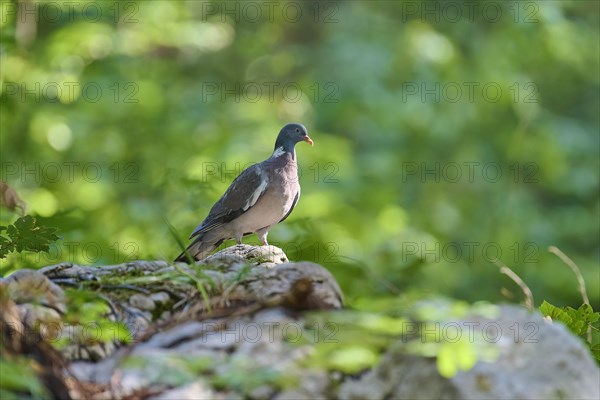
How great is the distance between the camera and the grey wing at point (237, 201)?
5.24 metres

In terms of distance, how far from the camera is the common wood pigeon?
5.21m

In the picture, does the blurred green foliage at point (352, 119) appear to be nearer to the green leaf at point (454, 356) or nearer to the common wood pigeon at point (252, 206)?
the common wood pigeon at point (252, 206)

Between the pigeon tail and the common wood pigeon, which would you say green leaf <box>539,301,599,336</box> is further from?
the pigeon tail

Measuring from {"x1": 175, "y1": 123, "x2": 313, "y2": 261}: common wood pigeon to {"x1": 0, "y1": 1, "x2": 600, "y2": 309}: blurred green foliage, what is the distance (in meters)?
1.89

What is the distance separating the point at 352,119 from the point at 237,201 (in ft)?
27.6

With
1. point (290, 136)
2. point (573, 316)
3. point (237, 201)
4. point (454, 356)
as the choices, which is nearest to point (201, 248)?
point (237, 201)

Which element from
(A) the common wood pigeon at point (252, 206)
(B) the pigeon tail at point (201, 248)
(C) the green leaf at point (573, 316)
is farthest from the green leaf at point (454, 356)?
(B) the pigeon tail at point (201, 248)

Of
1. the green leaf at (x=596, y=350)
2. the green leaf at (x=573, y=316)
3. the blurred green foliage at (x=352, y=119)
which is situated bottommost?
the blurred green foliage at (x=352, y=119)

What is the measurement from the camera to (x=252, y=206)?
523 centimetres

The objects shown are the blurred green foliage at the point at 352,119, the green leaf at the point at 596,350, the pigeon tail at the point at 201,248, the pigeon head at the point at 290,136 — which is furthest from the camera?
the blurred green foliage at the point at 352,119

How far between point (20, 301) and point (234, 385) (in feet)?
2.47

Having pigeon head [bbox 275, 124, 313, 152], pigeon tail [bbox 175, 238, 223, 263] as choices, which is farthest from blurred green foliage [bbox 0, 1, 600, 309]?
pigeon tail [bbox 175, 238, 223, 263]

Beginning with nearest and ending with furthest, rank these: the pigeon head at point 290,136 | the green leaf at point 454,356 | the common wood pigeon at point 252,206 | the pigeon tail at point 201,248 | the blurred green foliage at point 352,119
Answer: the green leaf at point 454,356
the common wood pigeon at point 252,206
the pigeon tail at point 201,248
the pigeon head at point 290,136
the blurred green foliage at point 352,119

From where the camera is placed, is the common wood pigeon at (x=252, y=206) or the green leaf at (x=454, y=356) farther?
the common wood pigeon at (x=252, y=206)
